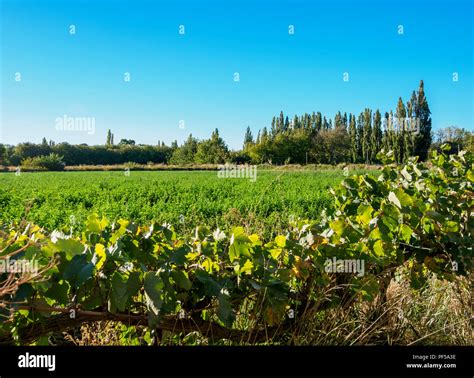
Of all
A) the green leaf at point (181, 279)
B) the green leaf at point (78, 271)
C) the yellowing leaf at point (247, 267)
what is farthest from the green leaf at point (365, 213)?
the green leaf at point (78, 271)

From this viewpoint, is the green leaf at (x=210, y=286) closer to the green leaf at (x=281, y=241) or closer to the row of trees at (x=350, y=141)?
the green leaf at (x=281, y=241)

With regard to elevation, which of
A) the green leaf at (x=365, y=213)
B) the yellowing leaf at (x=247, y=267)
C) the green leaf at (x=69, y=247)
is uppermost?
the green leaf at (x=365, y=213)

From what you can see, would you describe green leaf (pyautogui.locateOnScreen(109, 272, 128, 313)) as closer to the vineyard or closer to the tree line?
the vineyard

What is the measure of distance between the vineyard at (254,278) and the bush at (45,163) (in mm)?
42647

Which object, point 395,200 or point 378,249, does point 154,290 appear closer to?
point 378,249

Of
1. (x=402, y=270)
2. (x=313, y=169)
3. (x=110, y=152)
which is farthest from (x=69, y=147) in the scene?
(x=402, y=270)

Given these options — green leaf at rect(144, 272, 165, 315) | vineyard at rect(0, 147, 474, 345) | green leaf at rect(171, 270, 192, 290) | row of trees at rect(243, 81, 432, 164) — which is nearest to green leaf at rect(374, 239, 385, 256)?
vineyard at rect(0, 147, 474, 345)

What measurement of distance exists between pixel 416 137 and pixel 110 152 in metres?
30.4

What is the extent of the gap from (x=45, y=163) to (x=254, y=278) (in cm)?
4496

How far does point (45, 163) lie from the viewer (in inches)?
1671

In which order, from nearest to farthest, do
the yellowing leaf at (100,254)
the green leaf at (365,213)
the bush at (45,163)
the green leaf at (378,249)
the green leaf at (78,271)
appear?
the green leaf at (78,271), the yellowing leaf at (100,254), the green leaf at (378,249), the green leaf at (365,213), the bush at (45,163)

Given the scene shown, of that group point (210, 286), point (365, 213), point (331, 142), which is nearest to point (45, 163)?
point (331, 142)

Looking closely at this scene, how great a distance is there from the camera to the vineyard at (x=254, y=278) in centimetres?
171
